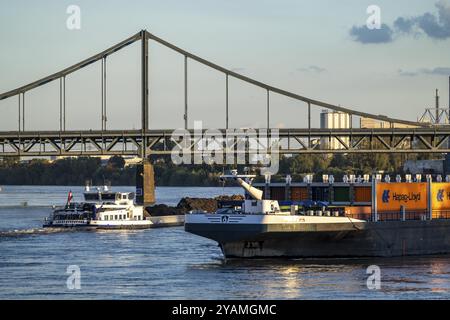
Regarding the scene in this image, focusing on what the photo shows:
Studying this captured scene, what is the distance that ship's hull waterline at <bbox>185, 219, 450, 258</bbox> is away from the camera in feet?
189

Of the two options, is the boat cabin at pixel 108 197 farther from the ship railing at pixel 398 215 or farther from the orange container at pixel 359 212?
the orange container at pixel 359 212

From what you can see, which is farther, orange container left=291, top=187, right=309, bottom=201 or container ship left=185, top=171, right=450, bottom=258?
orange container left=291, top=187, right=309, bottom=201

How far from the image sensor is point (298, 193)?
64.0m

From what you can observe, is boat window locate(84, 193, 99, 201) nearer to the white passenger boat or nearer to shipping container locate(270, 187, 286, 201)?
the white passenger boat

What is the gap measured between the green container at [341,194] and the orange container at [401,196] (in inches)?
57.8

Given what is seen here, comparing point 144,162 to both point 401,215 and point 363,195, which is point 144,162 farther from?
point 363,195

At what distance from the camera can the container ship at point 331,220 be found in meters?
57.9

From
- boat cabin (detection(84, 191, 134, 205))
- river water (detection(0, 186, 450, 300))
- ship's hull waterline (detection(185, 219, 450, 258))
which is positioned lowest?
river water (detection(0, 186, 450, 300))

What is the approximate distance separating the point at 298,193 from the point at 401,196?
534cm

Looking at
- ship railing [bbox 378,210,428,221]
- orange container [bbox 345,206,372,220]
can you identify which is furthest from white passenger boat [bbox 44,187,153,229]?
orange container [bbox 345,206,372,220]

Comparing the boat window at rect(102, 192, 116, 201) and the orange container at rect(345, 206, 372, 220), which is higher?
the boat window at rect(102, 192, 116, 201)
